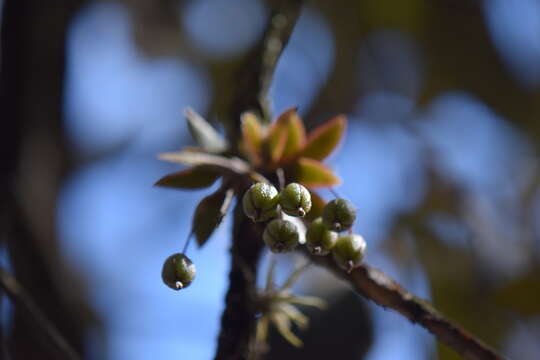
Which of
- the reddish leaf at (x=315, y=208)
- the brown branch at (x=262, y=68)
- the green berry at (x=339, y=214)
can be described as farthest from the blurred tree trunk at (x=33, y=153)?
the green berry at (x=339, y=214)

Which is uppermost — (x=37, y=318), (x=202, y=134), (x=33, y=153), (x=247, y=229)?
(x=202, y=134)

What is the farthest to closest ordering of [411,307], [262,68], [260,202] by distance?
1. [262,68]
2. [411,307]
3. [260,202]

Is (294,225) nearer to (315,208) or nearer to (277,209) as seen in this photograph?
(277,209)

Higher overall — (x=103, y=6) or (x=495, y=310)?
(x=103, y=6)

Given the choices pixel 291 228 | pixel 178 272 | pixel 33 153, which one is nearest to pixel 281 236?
pixel 291 228

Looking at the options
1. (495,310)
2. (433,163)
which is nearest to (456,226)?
(433,163)

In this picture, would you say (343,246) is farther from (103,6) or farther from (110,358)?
(103,6)

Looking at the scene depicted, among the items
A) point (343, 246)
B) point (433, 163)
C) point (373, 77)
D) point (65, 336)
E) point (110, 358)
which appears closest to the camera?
point (343, 246)
